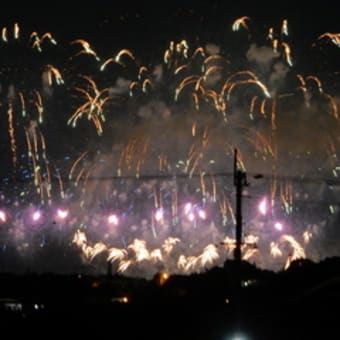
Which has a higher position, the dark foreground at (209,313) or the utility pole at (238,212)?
the utility pole at (238,212)

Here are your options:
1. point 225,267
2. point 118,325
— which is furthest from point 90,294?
point 118,325

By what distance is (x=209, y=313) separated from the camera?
34.2 metres

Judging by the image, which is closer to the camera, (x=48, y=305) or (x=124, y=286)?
(x=48, y=305)

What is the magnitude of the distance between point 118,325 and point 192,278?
24.8m

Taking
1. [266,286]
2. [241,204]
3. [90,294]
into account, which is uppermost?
[241,204]

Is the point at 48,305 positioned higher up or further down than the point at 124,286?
higher up

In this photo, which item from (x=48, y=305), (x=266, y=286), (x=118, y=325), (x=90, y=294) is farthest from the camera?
(x=90, y=294)

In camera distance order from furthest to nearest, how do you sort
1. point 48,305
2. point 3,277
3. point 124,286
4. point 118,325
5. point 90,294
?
point 3,277, point 124,286, point 90,294, point 48,305, point 118,325

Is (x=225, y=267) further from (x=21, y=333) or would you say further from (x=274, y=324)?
(x=21, y=333)

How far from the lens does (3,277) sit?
205 feet

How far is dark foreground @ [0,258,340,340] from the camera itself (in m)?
29.5

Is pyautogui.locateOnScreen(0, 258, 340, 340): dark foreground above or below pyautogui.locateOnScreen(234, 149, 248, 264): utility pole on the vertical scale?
below

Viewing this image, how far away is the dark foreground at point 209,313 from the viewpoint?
29453mm

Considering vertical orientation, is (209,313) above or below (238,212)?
below
